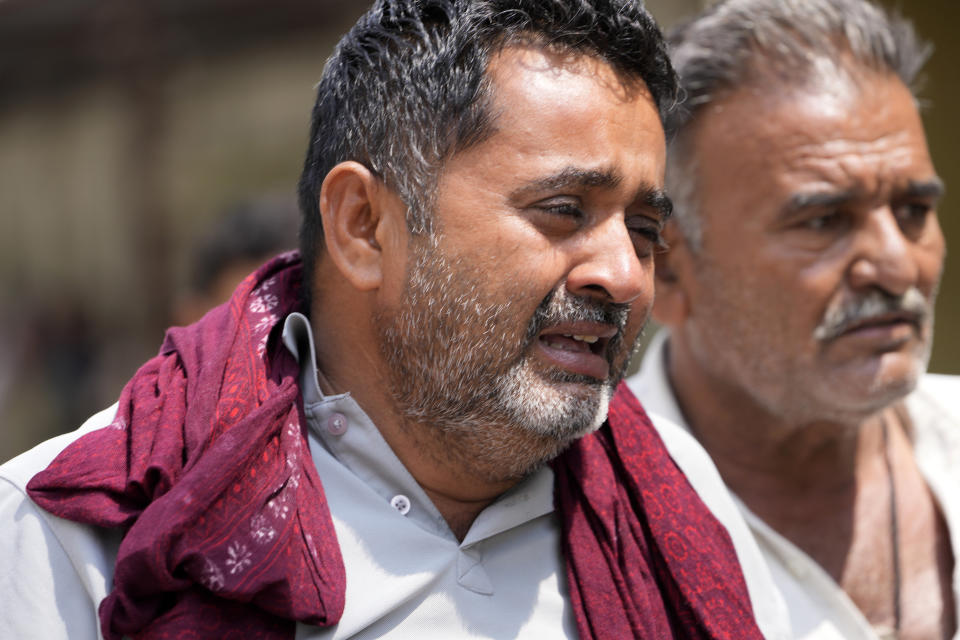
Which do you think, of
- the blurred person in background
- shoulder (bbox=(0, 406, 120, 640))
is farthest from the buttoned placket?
the blurred person in background

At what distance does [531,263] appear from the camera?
75.0 inches

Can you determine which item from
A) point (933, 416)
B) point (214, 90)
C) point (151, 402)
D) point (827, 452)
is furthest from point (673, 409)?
point (214, 90)

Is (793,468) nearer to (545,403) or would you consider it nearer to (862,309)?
(862,309)

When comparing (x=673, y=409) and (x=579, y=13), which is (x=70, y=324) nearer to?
(x=673, y=409)

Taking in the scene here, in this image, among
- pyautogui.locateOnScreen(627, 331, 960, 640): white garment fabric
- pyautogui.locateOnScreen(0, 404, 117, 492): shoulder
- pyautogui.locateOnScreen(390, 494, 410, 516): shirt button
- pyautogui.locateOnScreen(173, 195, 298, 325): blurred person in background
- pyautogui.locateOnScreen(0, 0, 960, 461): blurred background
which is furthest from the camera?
pyautogui.locateOnScreen(0, 0, 960, 461): blurred background

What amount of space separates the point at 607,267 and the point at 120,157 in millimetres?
9129

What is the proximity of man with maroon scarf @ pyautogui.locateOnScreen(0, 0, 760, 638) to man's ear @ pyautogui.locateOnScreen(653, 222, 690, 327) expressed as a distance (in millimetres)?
1062

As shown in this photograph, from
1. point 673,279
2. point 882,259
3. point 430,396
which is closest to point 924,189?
point 882,259

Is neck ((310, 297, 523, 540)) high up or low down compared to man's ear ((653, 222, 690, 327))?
up

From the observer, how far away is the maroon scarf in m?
1.67

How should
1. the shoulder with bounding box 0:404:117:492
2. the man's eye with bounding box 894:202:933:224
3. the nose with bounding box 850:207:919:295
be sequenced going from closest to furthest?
1. the shoulder with bounding box 0:404:117:492
2. the nose with bounding box 850:207:919:295
3. the man's eye with bounding box 894:202:933:224

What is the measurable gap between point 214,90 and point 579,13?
8.06 m

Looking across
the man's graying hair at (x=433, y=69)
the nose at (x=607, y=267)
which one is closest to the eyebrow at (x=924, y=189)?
the man's graying hair at (x=433, y=69)

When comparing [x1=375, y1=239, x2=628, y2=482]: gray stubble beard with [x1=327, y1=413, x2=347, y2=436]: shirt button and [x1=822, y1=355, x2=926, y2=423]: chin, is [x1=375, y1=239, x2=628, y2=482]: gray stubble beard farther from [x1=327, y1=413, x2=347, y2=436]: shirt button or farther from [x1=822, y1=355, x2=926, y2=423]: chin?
[x1=822, y1=355, x2=926, y2=423]: chin
